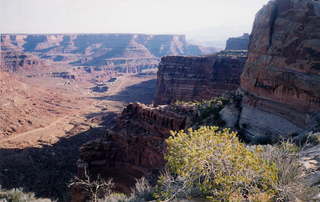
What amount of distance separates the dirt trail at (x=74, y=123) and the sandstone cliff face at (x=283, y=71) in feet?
125

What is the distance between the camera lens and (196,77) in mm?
63812

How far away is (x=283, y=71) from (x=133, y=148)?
16573 millimetres

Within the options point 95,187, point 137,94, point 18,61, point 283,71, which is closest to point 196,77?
point 95,187

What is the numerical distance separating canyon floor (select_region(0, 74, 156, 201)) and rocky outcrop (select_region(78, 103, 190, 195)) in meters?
5.01

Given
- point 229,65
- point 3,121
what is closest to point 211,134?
point 229,65

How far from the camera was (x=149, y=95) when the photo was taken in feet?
330

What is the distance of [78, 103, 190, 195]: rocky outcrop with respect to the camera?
89.4 ft

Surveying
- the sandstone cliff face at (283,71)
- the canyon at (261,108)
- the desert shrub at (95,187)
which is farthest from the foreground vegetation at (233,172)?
the sandstone cliff face at (283,71)

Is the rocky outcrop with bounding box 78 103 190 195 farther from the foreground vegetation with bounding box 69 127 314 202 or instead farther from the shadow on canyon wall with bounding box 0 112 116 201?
the foreground vegetation with bounding box 69 127 314 202

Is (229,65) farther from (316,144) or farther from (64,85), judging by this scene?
(64,85)

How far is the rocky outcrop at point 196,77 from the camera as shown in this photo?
56000 millimetres

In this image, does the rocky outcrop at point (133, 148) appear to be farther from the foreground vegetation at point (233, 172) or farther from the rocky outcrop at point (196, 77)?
the rocky outcrop at point (196, 77)

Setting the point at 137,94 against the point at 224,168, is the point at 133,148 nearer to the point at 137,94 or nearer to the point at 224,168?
the point at 224,168

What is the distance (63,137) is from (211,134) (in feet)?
159
